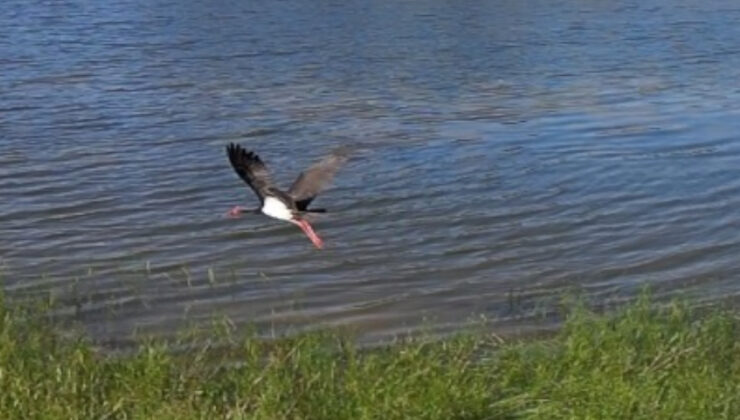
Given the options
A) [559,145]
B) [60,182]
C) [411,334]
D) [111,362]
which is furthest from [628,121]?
[111,362]

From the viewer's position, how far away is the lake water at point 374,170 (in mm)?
9445

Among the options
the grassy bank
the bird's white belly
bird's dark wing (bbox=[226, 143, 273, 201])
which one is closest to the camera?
the grassy bank

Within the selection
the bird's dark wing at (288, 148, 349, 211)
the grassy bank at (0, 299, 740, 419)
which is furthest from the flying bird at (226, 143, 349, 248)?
the grassy bank at (0, 299, 740, 419)

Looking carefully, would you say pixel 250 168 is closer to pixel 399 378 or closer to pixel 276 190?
pixel 276 190

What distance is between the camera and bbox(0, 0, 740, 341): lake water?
9.45 m

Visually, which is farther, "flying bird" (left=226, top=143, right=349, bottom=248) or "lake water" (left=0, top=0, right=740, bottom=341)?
"lake water" (left=0, top=0, right=740, bottom=341)

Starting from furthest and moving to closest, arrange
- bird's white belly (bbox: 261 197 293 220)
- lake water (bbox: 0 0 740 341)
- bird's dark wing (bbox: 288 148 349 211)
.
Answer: lake water (bbox: 0 0 740 341), bird's dark wing (bbox: 288 148 349 211), bird's white belly (bbox: 261 197 293 220)

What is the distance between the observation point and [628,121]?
622 inches

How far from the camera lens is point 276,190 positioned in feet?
26.3

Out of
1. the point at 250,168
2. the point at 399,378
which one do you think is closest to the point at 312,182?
the point at 250,168

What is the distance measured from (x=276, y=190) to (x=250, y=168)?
0.24 meters

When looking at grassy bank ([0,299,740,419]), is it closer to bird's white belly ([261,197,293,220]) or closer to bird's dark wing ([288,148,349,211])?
bird's white belly ([261,197,293,220])

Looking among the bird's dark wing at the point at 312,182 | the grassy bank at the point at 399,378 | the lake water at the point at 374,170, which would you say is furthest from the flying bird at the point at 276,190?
the lake water at the point at 374,170

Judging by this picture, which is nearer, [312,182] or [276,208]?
[276,208]
